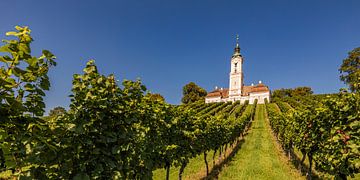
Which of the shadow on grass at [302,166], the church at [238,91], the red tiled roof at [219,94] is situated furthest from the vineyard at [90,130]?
the red tiled roof at [219,94]

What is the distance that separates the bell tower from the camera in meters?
108

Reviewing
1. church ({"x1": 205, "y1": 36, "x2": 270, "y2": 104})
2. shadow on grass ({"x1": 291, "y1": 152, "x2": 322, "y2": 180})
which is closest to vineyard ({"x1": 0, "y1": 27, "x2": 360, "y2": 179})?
shadow on grass ({"x1": 291, "y1": 152, "x2": 322, "y2": 180})

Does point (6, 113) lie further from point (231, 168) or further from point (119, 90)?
point (231, 168)

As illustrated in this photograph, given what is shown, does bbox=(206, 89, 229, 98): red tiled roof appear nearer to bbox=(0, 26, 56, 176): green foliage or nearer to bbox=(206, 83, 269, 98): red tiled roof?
bbox=(206, 83, 269, 98): red tiled roof

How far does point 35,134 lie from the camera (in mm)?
1885

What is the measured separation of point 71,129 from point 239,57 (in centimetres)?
11789

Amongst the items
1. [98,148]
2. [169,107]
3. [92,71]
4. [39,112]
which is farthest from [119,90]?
[169,107]

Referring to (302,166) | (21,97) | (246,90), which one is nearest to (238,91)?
(246,90)

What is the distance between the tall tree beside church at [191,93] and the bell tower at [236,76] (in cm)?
1473

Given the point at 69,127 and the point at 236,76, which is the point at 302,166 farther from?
the point at 236,76

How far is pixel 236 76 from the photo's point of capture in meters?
112

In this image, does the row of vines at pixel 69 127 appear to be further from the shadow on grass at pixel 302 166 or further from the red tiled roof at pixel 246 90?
the red tiled roof at pixel 246 90

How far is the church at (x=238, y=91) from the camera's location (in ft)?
330

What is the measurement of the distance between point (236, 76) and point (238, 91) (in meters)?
8.67
